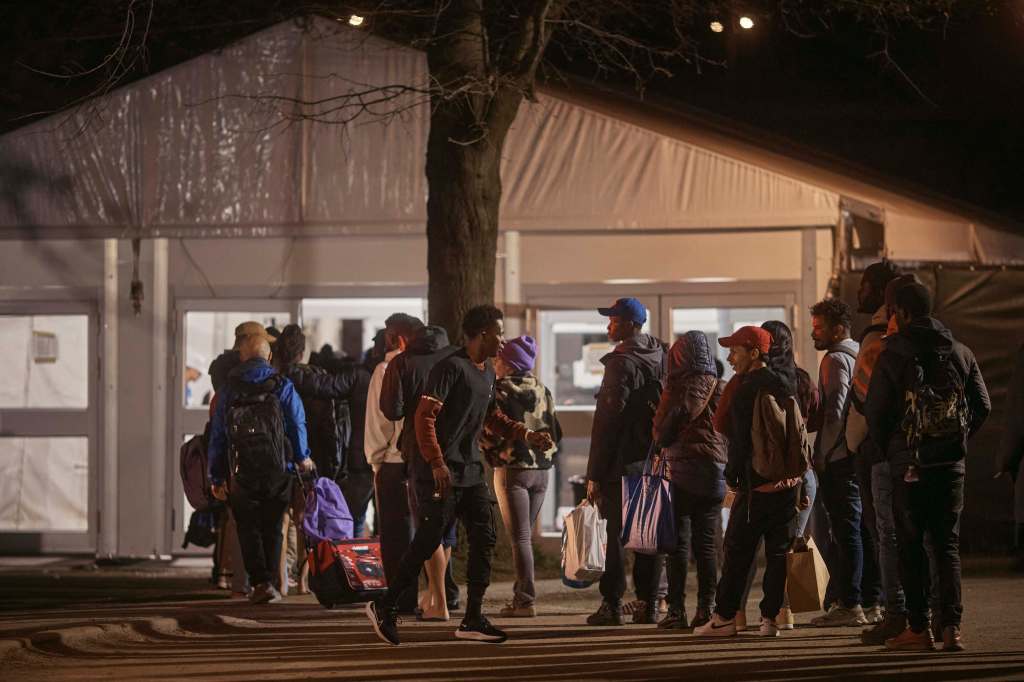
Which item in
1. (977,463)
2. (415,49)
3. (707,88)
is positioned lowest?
(977,463)

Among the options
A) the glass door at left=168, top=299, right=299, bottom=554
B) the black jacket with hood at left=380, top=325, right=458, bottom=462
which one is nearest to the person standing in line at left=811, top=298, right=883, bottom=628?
the black jacket with hood at left=380, top=325, right=458, bottom=462

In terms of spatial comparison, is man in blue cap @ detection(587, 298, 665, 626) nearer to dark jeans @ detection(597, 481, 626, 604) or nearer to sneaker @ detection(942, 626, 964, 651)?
dark jeans @ detection(597, 481, 626, 604)

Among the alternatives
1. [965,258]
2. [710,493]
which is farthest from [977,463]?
[710,493]

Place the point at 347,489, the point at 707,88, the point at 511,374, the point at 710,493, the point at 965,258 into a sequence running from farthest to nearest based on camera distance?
1. the point at 707,88
2. the point at 965,258
3. the point at 347,489
4. the point at 511,374
5. the point at 710,493

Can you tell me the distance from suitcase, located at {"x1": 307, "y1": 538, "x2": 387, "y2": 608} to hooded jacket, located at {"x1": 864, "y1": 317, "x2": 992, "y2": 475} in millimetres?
3606

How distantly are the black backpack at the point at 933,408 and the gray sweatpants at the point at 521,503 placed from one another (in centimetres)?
282

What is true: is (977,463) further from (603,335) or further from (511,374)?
(511,374)

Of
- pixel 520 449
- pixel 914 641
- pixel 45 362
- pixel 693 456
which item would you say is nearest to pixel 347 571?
pixel 520 449

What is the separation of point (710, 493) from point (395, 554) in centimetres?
205

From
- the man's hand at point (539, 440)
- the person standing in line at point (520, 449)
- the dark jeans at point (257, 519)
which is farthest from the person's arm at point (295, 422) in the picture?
the man's hand at point (539, 440)

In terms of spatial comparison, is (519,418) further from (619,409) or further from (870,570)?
(870,570)

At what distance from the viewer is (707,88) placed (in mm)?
29562

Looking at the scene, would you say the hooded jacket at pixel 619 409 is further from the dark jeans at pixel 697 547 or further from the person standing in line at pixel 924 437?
the person standing in line at pixel 924 437

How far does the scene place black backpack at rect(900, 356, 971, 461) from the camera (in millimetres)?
8320
